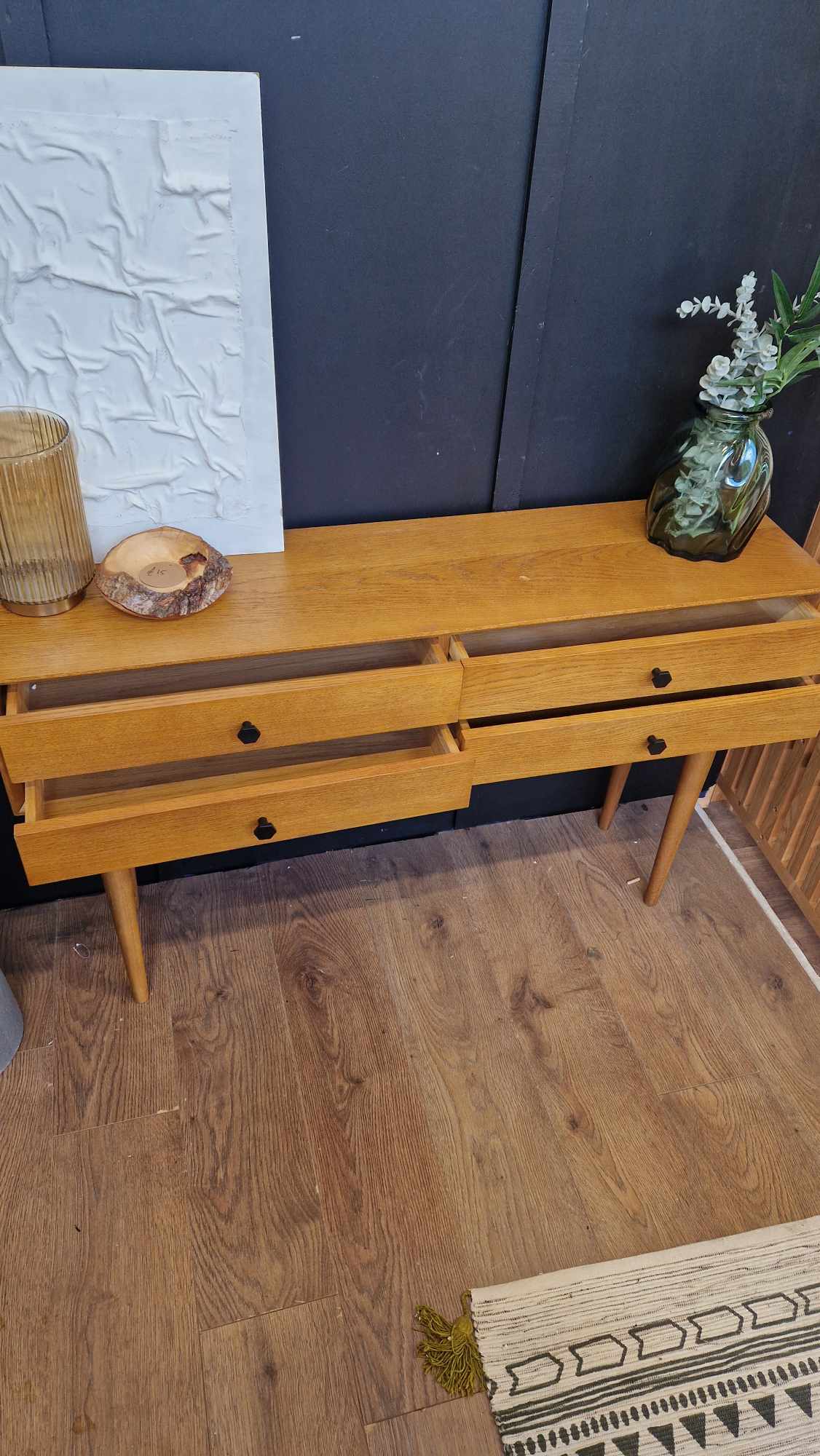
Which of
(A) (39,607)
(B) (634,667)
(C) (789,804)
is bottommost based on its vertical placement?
(C) (789,804)

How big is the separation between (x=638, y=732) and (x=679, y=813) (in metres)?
0.29

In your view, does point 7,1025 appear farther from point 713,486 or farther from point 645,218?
point 645,218

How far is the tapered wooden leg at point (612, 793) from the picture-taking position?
73.4 inches

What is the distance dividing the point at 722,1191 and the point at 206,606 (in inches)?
43.1

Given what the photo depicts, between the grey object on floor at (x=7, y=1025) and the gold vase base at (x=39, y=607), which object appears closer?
the gold vase base at (x=39, y=607)

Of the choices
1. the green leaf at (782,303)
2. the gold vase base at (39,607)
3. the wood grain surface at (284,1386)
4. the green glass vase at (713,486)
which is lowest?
the wood grain surface at (284,1386)

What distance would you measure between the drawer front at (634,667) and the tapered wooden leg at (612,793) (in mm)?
416

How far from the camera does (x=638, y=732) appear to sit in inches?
57.9

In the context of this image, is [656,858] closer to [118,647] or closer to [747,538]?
[747,538]

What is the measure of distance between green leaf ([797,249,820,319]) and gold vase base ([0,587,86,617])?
1.01 metres

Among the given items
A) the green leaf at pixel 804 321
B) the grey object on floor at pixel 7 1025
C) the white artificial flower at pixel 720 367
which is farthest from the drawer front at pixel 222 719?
the green leaf at pixel 804 321

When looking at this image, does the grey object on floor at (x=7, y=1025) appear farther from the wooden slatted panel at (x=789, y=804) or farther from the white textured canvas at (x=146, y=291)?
the wooden slatted panel at (x=789, y=804)

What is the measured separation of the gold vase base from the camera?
1.25m

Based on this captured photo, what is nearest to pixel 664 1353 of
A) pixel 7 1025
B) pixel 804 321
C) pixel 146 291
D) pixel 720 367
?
pixel 7 1025
